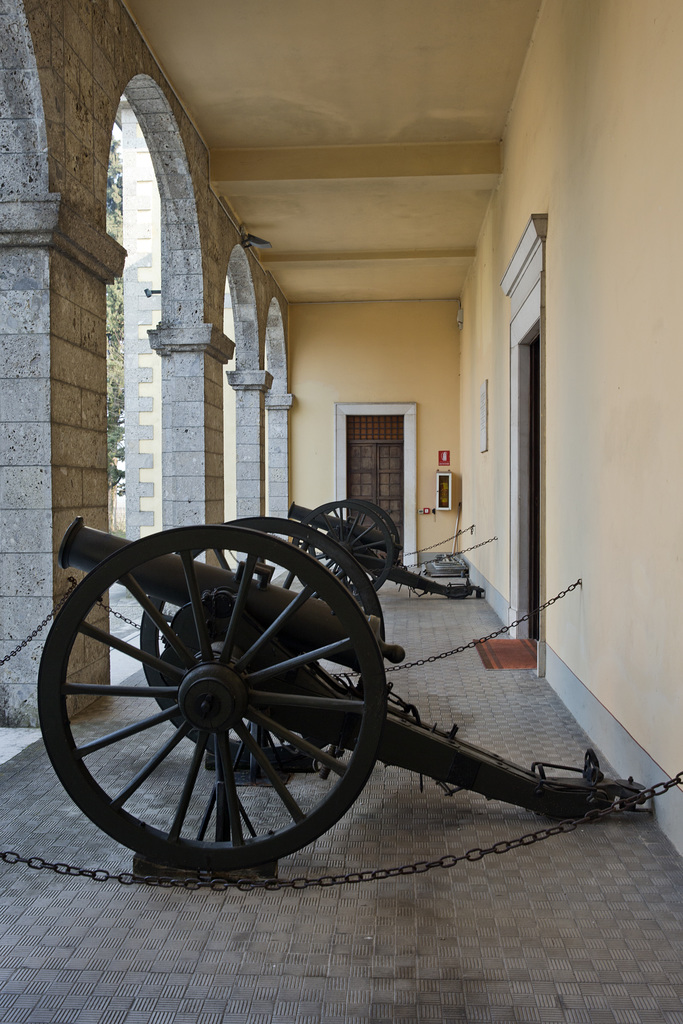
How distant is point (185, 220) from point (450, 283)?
629 cm

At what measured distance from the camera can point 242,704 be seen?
228cm

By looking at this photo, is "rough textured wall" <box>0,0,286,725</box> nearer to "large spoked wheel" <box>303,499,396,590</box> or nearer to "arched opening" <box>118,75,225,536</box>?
"arched opening" <box>118,75,225,536</box>

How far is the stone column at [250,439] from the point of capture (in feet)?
34.9

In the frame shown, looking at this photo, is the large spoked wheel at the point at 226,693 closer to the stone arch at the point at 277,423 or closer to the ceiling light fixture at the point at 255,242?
the ceiling light fixture at the point at 255,242

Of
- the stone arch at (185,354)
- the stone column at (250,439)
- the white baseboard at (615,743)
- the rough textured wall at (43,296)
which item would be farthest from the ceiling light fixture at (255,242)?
the white baseboard at (615,743)

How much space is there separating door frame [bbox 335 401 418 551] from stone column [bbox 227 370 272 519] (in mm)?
3015

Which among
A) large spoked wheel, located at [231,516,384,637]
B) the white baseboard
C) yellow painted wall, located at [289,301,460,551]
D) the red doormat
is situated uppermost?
yellow painted wall, located at [289,301,460,551]

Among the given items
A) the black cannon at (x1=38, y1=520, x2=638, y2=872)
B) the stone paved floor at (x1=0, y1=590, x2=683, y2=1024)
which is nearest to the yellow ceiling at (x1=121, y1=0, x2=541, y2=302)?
the black cannon at (x1=38, y1=520, x2=638, y2=872)

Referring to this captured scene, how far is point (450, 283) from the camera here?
12555mm

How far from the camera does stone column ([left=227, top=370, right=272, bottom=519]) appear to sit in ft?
34.9

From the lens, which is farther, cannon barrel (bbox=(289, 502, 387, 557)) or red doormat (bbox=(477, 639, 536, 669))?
cannon barrel (bbox=(289, 502, 387, 557))

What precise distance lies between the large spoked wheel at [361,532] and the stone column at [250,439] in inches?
96.6

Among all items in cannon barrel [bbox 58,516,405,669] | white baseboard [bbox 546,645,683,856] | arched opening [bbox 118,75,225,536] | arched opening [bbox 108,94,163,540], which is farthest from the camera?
arched opening [bbox 108,94,163,540]

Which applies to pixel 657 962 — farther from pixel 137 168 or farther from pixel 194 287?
pixel 137 168
